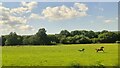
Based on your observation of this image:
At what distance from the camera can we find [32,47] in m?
43.1

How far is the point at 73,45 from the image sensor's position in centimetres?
4722

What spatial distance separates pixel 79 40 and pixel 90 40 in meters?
1.84

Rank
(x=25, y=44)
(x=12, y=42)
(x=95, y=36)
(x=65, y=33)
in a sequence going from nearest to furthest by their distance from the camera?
(x=12, y=42) → (x=25, y=44) → (x=65, y=33) → (x=95, y=36)

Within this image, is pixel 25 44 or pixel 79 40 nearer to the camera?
pixel 25 44

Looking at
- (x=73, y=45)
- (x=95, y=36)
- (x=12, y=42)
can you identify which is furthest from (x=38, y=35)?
(x=95, y=36)

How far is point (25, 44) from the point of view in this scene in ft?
128

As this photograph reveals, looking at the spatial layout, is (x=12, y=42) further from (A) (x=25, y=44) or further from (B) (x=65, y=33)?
(B) (x=65, y=33)

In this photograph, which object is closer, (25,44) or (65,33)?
(25,44)

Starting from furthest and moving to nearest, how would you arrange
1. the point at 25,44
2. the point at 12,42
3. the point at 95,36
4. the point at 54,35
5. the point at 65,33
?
the point at 95,36 → the point at 65,33 → the point at 54,35 → the point at 25,44 → the point at 12,42

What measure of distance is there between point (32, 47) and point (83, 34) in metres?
8.56

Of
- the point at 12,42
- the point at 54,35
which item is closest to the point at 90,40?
the point at 54,35

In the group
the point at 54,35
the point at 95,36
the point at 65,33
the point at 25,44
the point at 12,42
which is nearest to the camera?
the point at 12,42

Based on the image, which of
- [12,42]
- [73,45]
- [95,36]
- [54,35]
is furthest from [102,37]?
[12,42]

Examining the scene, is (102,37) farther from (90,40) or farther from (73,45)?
(73,45)
